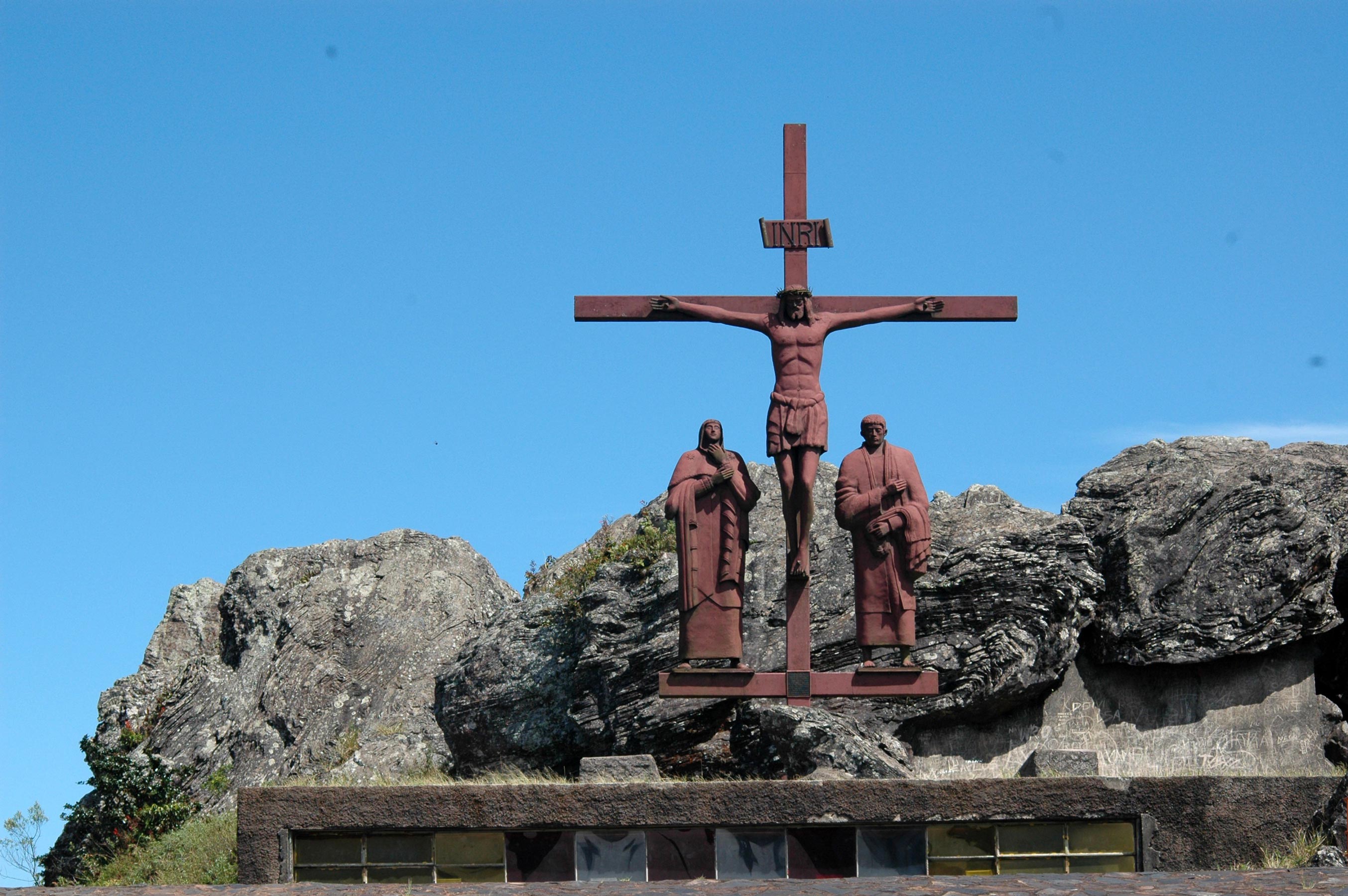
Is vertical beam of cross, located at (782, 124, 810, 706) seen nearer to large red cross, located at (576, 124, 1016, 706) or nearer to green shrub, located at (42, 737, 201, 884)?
large red cross, located at (576, 124, 1016, 706)

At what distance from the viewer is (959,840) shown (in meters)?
11.6

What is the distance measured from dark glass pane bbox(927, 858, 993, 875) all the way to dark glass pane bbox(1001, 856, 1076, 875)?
0.13 m

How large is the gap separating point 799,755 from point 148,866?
6.13 meters

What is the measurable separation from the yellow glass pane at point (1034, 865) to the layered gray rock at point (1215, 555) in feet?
15.2

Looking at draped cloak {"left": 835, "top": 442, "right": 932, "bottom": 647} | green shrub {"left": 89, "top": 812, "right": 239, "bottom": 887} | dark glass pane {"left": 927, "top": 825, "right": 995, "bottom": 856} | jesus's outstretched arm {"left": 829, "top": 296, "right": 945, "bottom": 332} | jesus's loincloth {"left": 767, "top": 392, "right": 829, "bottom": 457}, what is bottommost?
green shrub {"left": 89, "top": 812, "right": 239, "bottom": 887}

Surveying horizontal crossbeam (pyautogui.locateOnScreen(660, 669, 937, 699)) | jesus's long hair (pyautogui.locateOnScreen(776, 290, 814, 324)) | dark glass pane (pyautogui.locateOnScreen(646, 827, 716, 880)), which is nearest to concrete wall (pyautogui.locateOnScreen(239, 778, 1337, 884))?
dark glass pane (pyautogui.locateOnScreen(646, 827, 716, 880))

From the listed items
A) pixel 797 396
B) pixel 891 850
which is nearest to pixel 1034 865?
pixel 891 850

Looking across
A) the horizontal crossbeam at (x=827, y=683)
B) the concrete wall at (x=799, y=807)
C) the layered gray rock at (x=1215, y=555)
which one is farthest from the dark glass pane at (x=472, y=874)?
the layered gray rock at (x=1215, y=555)

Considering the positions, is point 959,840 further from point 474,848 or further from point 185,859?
point 185,859

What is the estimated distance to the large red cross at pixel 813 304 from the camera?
13.2 meters

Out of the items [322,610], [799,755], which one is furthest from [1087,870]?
[322,610]

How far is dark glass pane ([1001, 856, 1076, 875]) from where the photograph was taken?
38.0 ft

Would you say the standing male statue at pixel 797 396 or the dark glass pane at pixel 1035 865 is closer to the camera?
the dark glass pane at pixel 1035 865

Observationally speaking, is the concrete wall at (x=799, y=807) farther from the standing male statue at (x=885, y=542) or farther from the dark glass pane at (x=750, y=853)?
the standing male statue at (x=885, y=542)
